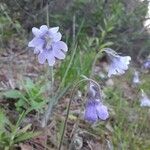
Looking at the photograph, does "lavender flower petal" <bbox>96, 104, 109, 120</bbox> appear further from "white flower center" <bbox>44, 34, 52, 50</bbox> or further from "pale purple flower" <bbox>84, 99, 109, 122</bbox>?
"white flower center" <bbox>44, 34, 52, 50</bbox>

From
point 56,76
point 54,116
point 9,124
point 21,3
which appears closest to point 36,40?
point 9,124

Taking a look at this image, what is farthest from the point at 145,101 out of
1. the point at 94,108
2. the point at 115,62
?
the point at 94,108

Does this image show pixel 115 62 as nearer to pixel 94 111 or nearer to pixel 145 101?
pixel 94 111

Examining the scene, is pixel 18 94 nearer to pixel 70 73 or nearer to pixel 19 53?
pixel 70 73

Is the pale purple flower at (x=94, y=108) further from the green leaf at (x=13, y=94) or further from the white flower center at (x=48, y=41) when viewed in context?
the green leaf at (x=13, y=94)

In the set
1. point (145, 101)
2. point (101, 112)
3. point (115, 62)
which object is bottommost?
point (101, 112)

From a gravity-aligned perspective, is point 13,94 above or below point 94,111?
above

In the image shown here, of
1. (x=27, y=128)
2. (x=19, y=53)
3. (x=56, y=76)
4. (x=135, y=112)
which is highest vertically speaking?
(x=19, y=53)
